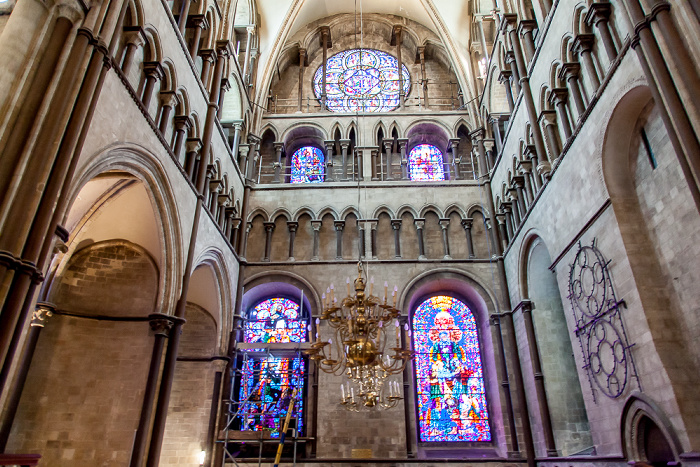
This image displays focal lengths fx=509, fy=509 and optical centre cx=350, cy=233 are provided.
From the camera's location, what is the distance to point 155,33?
931cm

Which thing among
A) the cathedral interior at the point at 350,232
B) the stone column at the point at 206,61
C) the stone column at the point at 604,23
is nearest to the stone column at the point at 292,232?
the cathedral interior at the point at 350,232

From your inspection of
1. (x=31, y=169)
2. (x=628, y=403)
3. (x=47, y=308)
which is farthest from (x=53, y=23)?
(x=628, y=403)

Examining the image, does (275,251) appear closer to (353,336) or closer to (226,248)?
(226,248)

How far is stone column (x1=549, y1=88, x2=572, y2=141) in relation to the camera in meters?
10.2

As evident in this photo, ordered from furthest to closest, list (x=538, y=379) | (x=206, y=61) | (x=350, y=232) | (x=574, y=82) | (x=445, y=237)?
(x=350, y=232), (x=445, y=237), (x=206, y=61), (x=538, y=379), (x=574, y=82)

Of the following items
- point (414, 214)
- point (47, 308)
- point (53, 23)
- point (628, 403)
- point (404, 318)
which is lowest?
point (628, 403)

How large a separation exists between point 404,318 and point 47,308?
8.87 meters

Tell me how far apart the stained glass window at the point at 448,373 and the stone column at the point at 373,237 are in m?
2.19

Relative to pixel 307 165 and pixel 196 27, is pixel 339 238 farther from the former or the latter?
pixel 196 27

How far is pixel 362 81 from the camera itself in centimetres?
1988

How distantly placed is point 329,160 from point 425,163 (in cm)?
340

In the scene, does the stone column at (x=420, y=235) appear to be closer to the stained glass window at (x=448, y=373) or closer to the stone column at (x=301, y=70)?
the stained glass window at (x=448, y=373)

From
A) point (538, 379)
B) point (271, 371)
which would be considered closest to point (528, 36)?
point (538, 379)

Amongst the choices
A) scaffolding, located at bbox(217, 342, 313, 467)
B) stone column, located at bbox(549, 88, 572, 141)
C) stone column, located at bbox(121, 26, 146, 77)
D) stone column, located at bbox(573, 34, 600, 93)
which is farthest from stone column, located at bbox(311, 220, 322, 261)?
stone column, located at bbox(573, 34, 600, 93)
